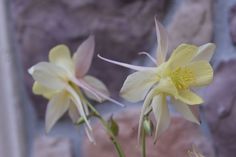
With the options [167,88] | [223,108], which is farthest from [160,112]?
[223,108]

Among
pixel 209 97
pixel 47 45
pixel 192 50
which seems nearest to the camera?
pixel 192 50

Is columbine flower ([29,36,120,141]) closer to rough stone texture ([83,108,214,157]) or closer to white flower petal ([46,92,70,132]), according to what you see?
white flower petal ([46,92,70,132])

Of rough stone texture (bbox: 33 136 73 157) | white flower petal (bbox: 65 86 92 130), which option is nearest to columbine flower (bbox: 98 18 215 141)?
white flower petal (bbox: 65 86 92 130)

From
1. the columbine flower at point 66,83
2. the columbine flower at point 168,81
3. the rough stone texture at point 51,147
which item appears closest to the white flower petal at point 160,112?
the columbine flower at point 168,81

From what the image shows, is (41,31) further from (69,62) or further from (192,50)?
(192,50)

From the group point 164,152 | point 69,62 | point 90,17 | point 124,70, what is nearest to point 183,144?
point 164,152

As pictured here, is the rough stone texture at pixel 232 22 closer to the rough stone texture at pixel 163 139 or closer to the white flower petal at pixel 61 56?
the rough stone texture at pixel 163 139

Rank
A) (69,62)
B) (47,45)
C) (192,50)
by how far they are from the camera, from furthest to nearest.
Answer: (47,45)
(69,62)
(192,50)
